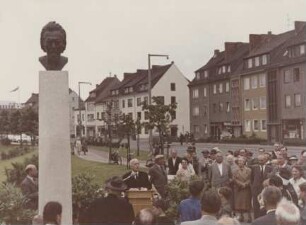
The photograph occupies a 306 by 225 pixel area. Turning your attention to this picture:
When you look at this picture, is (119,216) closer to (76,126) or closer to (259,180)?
(259,180)

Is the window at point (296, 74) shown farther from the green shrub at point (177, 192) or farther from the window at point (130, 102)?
the green shrub at point (177, 192)

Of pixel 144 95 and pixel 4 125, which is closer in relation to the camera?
pixel 4 125

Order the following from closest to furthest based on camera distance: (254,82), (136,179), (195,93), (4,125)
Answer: (136,179) → (4,125) → (254,82) → (195,93)

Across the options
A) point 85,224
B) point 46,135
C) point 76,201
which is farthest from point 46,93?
point 76,201

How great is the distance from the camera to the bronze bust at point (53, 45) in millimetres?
6121

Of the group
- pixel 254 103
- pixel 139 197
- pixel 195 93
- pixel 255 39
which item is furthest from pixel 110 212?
pixel 195 93

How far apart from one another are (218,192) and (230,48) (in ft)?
146

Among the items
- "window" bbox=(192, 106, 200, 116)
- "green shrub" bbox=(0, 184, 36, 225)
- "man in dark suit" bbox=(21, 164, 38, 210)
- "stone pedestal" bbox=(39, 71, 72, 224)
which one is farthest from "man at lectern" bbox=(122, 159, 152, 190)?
"window" bbox=(192, 106, 200, 116)

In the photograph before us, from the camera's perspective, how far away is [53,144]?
5.99 meters

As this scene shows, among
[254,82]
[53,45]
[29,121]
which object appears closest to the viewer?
[53,45]

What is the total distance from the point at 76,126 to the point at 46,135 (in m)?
46.0

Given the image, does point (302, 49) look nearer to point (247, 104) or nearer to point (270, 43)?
point (270, 43)

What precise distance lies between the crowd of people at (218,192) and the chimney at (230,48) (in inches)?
1468

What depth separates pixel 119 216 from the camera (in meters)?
4.95
